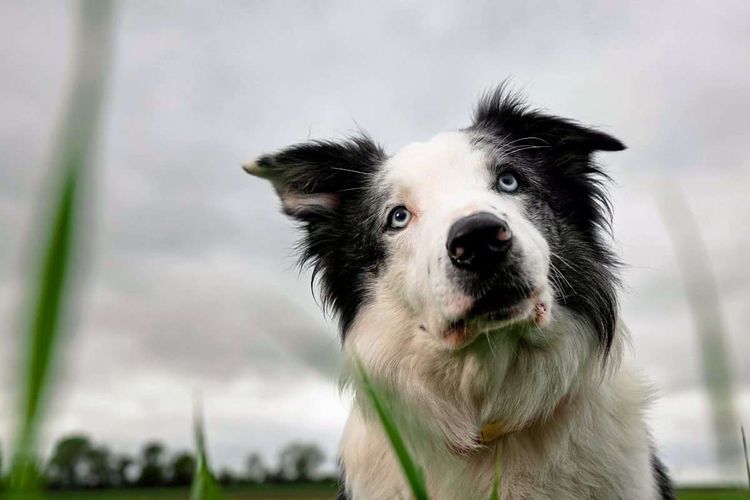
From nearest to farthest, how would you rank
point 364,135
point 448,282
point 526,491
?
point 448,282 < point 526,491 < point 364,135

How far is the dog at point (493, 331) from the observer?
3.79 metres

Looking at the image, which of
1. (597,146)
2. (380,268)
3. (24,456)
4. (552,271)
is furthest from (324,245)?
(24,456)

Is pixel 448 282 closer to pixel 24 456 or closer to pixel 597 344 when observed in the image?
pixel 597 344

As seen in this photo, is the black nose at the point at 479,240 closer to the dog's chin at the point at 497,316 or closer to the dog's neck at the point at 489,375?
the dog's chin at the point at 497,316

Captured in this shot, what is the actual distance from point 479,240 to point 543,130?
7.05 ft

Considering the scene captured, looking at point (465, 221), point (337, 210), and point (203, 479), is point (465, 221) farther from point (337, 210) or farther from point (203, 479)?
point (203, 479)

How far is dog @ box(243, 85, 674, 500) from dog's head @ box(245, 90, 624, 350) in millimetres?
13

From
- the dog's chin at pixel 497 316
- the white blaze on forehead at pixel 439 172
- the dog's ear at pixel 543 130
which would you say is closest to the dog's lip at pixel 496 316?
the dog's chin at pixel 497 316

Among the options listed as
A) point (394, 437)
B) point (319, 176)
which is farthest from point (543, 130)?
point (394, 437)

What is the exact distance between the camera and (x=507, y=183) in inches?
179

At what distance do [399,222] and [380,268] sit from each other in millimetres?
336

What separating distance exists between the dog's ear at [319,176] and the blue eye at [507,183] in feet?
4.02

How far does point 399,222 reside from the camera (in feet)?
15.2

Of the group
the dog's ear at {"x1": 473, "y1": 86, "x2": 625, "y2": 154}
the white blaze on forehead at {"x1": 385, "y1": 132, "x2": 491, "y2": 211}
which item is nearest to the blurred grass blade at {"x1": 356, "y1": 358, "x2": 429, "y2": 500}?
the white blaze on forehead at {"x1": 385, "y1": 132, "x2": 491, "y2": 211}
